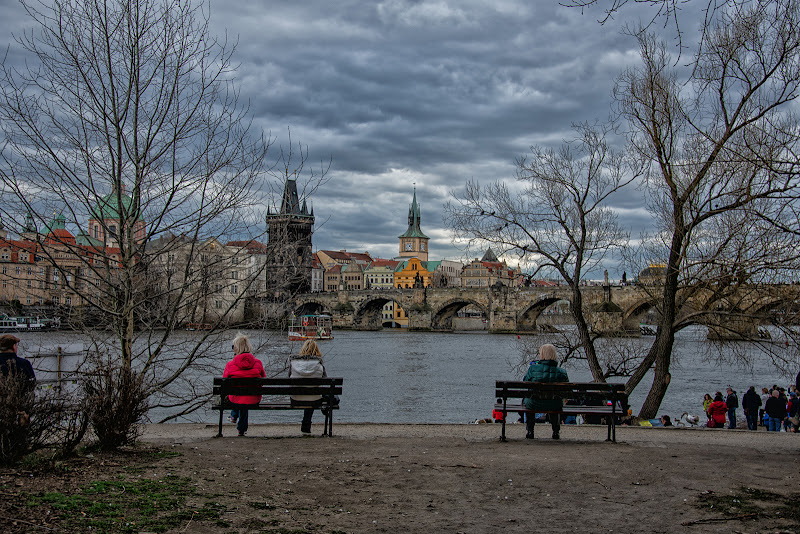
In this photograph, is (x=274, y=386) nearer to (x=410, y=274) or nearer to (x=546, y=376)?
(x=546, y=376)

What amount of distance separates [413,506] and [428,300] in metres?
82.2

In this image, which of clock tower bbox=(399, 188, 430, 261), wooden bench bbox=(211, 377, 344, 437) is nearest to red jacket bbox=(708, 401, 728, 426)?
wooden bench bbox=(211, 377, 344, 437)

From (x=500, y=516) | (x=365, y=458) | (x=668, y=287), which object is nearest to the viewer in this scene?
(x=500, y=516)

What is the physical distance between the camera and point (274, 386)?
7699mm

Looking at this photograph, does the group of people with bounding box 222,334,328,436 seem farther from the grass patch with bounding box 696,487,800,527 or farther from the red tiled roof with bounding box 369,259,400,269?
the red tiled roof with bounding box 369,259,400,269

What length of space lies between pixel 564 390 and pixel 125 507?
15.5ft

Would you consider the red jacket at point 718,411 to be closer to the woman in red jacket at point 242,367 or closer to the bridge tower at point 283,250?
the bridge tower at point 283,250

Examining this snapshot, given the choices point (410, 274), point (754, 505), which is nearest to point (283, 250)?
point (754, 505)

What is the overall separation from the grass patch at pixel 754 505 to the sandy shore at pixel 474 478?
0.14 ft

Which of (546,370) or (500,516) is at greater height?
(546,370)

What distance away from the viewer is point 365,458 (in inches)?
252

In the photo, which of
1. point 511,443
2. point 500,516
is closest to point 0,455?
point 500,516

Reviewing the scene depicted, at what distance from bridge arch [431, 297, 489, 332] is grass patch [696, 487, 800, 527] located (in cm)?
7688

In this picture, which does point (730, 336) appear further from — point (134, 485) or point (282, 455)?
point (134, 485)
